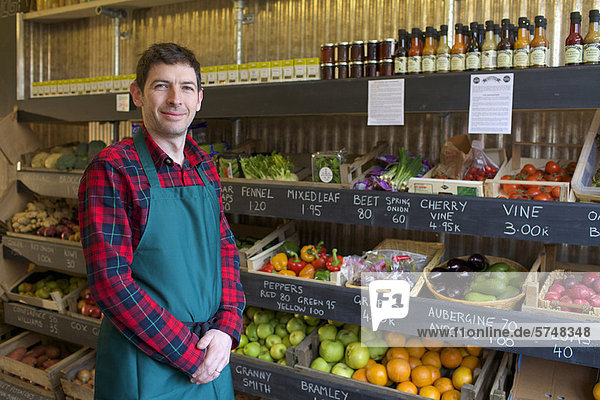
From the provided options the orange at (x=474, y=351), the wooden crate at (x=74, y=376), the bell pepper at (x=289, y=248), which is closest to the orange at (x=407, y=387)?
the orange at (x=474, y=351)

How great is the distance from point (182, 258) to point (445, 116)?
184cm

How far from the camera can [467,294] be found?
236 cm

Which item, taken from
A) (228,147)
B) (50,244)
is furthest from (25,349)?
(228,147)

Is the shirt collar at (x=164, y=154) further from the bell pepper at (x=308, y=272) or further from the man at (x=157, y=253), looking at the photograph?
the bell pepper at (x=308, y=272)

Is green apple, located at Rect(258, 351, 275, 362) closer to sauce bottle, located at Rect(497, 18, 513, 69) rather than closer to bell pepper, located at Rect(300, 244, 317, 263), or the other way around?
bell pepper, located at Rect(300, 244, 317, 263)

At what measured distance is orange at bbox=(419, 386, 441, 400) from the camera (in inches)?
95.7

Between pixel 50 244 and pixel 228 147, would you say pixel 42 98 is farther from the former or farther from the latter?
pixel 228 147

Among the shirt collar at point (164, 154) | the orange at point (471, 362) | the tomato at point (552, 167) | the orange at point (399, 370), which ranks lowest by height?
the orange at point (399, 370)

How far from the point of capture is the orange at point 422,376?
2.50 metres

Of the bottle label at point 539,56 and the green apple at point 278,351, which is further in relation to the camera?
the green apple at point 278,351

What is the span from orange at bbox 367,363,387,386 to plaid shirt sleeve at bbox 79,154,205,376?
1270 mm

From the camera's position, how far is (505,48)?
86.6 inches

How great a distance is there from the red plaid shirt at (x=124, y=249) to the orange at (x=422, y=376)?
1290 mm

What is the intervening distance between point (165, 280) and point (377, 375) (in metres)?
1.38
